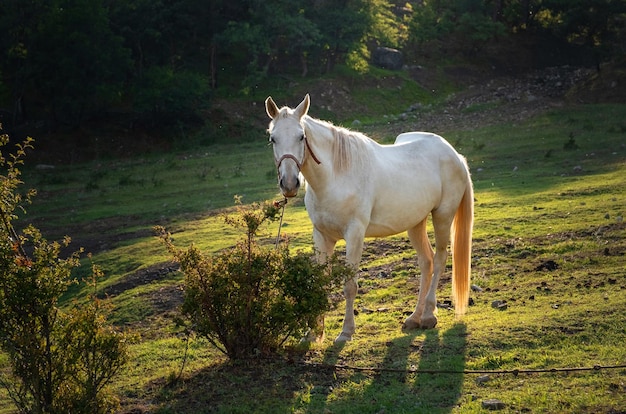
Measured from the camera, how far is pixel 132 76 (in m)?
34.5

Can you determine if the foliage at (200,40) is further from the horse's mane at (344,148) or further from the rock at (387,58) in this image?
the horse's mane at (344,148)

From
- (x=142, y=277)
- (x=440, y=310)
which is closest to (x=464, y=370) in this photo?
(x=440, y=310)

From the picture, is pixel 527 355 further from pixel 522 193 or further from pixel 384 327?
pixel 522 193

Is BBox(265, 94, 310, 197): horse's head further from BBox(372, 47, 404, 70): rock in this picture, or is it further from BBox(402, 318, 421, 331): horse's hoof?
BBox(372, 47, 404, 70): rock

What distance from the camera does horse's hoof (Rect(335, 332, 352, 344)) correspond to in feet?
25.2

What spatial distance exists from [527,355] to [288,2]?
106ft

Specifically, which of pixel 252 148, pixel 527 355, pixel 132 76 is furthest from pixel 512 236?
pixel 132 76

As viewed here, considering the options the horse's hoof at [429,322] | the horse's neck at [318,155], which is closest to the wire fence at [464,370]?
the horse's hoof at [429,322]

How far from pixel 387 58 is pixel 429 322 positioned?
35.8m

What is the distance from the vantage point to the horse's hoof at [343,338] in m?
7.67

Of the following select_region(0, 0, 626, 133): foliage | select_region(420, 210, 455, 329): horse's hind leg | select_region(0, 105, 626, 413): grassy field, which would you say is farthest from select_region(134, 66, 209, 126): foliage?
select_region(420, 210, 455, 329): horse's hind leg

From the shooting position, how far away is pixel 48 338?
6.04 meters

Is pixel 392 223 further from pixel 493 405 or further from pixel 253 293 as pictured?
pixel 493 405

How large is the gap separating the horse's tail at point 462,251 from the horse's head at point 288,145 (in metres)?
2.59
